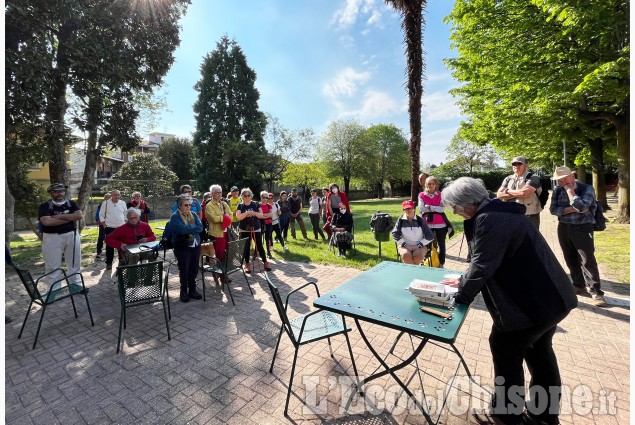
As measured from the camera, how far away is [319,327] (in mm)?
2865

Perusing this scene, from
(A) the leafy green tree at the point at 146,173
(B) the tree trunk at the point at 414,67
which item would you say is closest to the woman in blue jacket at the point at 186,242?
(B) the tree trunk at the point at 414,67

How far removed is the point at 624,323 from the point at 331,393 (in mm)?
3956

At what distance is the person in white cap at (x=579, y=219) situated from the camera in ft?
14.1

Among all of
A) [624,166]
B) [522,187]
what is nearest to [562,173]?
[522,187]

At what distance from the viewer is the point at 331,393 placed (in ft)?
8.75

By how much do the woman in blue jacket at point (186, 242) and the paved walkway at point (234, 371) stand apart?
1.69 feet

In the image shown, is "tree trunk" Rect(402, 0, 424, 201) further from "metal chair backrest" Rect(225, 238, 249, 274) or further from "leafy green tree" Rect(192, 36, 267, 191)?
"leafy green tree" Rect(192, 36, 267, 191)

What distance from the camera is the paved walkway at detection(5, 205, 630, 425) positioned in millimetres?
2447

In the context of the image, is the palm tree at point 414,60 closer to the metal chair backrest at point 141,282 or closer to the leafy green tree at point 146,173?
the metal chair backrest at point 141,282

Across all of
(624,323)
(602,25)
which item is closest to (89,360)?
(624,323)

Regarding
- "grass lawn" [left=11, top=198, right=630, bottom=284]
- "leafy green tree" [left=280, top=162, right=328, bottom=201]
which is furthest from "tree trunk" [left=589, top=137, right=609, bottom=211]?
"leafy green tree" [left=280, top=162, right=328, bottom=201]

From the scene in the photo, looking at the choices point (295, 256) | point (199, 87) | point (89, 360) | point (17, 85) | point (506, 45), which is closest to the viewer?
point (89, 360)

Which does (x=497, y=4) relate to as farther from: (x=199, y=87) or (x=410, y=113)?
(x=199, y=87)

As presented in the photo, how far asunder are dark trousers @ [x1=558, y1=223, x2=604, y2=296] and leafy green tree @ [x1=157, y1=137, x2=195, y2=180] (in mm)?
37293
